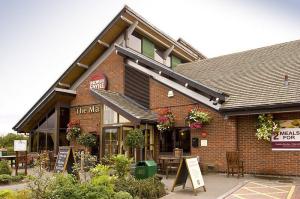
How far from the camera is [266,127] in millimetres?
13195

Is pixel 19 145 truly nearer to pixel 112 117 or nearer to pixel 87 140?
pixel 87 140

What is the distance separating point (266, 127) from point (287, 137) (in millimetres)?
893

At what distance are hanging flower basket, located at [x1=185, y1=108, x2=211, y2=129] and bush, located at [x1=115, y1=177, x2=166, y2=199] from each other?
5441mm

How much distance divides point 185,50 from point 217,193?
15379mm

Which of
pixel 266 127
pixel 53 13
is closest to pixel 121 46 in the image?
pixel 266 127

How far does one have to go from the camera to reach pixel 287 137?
13.1 meters

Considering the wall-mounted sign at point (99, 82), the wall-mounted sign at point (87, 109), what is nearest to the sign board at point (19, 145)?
the wall-mounted sign at point (87, 109)

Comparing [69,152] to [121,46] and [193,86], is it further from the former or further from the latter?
[121,46]

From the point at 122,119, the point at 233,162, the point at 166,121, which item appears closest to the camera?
the point at 233,162

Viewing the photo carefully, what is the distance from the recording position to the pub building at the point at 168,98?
1361 centimetres

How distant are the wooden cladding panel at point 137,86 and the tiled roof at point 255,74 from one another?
2911 mm

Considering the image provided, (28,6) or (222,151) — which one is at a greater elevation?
(28,6)

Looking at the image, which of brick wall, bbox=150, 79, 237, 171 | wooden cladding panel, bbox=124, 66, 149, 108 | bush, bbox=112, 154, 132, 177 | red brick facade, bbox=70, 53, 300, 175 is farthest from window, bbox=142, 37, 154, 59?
bush, bbox=112, 154, 132, 177

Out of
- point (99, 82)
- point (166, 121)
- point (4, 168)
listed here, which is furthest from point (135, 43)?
point (4, 168)
